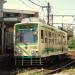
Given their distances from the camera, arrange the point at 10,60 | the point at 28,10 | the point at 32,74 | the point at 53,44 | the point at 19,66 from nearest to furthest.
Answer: the point at 32,74 → the point at 19,66 → the point at 53,44 → the point at 10,60 → the point at 28,10

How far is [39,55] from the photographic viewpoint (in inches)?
928

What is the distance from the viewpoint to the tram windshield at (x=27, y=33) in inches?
931

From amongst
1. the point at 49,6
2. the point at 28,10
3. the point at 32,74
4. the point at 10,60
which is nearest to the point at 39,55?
the point at 32,74

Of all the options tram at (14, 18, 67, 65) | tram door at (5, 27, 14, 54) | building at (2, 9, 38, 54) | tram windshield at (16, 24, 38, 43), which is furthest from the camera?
tram door at (5, 27, 14, 54)

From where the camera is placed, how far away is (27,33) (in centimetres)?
2402

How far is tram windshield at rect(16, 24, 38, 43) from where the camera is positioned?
23656 mm

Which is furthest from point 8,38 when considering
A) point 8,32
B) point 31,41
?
point 31,41

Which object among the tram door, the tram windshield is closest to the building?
the tram door

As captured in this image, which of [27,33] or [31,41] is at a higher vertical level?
[27,33]

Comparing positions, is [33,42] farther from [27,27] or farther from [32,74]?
[32,74]

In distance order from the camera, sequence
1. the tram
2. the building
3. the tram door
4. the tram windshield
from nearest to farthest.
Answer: the tram, the tram windshield, the building, the tram door

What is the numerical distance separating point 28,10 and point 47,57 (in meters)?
28.7

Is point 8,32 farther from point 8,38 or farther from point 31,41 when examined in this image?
point 31,41

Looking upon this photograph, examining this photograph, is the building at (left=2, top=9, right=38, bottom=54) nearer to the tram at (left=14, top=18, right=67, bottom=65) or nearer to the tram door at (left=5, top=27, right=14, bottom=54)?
the tram door at (left=5, top=27, right=14, bottom=54)
